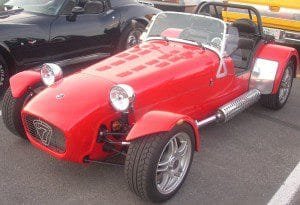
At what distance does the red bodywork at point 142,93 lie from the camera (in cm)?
352

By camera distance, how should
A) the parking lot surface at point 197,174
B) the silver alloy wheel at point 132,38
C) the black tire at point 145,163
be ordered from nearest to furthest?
the black tire at point 145,163, the parking lot surface at point 197,174, the silver alloy wheel at point 132,38

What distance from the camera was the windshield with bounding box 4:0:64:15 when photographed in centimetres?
→ 655

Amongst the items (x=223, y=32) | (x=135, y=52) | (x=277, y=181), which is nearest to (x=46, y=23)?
(x=135, y=52)

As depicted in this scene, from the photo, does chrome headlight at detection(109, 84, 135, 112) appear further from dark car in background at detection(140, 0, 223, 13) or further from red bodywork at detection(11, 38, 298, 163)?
dark car in background at detection(140, 0, 223, 13)

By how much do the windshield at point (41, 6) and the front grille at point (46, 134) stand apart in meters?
3.16

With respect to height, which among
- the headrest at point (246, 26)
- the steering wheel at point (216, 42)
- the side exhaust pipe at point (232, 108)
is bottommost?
the side exhaust pipe at point (232, 108)

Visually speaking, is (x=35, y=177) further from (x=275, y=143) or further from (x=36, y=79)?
(x=275, y=143)

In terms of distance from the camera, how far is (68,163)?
4.15 m

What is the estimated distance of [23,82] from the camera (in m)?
4.33

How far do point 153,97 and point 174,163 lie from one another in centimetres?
68

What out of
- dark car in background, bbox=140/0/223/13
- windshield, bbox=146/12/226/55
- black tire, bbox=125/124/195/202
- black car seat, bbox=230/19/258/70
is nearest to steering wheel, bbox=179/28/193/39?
windshield, bbox=146/12/226/55

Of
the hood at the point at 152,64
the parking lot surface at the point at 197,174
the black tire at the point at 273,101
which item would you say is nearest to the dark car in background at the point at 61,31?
the parking lot surface at the point at 197,174

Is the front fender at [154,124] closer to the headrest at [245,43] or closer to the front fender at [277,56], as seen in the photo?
the front fender at [277,56]

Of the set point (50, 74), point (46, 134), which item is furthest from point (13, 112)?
point (46, 134)
